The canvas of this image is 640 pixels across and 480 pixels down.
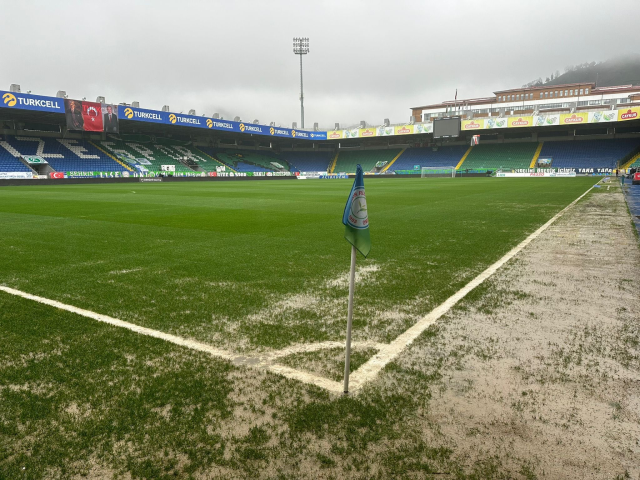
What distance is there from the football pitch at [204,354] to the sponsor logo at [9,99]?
3691cm

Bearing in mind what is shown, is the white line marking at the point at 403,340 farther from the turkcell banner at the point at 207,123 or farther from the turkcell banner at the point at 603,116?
the turkcell banner at the point at 603,116

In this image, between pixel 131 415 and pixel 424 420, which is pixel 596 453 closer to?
pixel 424 420

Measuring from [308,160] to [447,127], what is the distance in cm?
2621

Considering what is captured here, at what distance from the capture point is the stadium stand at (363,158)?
68688 millimetres

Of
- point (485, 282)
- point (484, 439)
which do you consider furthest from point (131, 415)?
point (485, 282)

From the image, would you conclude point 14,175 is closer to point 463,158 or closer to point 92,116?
point 92,116

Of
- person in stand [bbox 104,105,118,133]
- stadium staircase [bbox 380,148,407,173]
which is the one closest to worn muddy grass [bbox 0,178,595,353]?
person in stand [bbox 104,105,118,133]

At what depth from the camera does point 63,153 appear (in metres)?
45.7

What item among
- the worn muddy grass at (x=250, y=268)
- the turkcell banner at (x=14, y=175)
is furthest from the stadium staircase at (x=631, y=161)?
the turkcell banner at (x=14, y=175)


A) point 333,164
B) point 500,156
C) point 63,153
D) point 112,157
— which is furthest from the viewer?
point 333,164

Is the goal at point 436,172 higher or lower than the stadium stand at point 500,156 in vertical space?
lower

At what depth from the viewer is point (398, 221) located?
1180 cm

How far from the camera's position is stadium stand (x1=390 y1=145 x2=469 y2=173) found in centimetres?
6303

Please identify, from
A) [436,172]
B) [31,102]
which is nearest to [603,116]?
[436,172]
